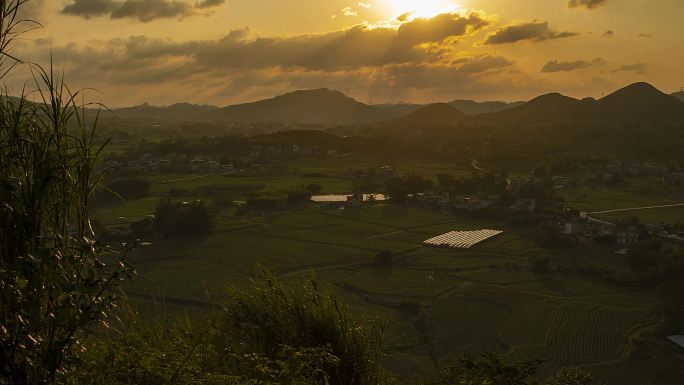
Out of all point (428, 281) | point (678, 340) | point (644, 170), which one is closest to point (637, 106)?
point (644, 170)

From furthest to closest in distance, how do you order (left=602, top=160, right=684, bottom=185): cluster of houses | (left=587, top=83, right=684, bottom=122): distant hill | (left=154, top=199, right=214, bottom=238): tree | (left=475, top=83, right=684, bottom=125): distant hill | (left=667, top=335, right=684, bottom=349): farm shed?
(left=475, top=83, right=684, bottom=125): distant hill
(left=587, top=83, right=684, bottom=122): distant hill
(left=602, top=160, right=684, bottom=185): cluster of houses
(left=154, top=199, right=214, bottom=238): tree
(left=667, top=335, right=684, bottom=349): farm shed

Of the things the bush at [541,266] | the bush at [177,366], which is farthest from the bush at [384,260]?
the bush at [177,366]

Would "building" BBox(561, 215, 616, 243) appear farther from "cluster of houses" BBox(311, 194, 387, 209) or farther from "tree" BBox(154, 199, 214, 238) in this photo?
"tree" BBox(154, 199, 214, 238)

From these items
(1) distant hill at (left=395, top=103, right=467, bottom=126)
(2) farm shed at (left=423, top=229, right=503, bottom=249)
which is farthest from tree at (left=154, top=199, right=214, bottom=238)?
(1) distant hill at (left=395, top=103, right=467, bottom=126)

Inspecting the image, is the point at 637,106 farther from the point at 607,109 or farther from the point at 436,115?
the point at 436,115

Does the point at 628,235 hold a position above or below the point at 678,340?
above
